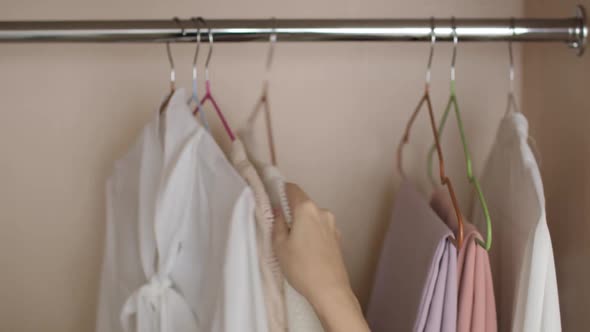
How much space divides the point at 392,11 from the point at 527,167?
389mm

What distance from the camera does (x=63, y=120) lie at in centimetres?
98

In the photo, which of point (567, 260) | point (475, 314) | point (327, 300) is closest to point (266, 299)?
point (327, 300)

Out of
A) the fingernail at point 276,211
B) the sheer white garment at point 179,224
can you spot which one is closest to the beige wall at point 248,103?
the sheer white garment at point 179,224

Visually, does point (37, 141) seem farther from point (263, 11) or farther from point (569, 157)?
point (569, 157)

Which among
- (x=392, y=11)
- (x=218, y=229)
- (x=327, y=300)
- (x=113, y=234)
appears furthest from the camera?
(x=392, y=11)

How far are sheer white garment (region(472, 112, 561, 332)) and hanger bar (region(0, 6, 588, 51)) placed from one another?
11 cm

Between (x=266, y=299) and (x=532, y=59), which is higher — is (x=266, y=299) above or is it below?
below

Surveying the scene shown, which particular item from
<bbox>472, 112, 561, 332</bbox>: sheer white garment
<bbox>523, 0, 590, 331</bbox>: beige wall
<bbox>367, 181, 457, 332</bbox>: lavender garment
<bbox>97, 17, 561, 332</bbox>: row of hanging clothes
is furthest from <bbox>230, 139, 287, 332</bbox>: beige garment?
<bbox>523, 0, 590, 331</bbox>: beige wall

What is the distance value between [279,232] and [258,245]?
4cm

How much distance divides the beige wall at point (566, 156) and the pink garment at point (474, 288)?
15cm

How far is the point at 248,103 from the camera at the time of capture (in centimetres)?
98

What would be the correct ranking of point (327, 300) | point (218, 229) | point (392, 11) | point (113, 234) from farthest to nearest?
point (392, 11) → point (113, 234) → point (218, 229) → point (327, 300)

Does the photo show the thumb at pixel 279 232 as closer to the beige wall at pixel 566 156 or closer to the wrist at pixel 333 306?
the wrist at pixel 333 306

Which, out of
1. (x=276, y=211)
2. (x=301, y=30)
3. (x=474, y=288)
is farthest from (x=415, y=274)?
(x=301, y=30)
